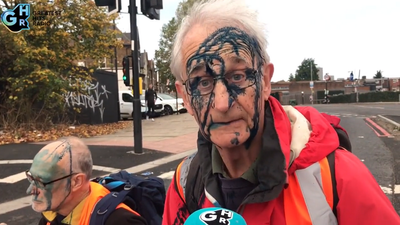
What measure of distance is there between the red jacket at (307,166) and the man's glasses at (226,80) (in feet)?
0.54

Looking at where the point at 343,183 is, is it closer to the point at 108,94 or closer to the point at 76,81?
the point at 76,81

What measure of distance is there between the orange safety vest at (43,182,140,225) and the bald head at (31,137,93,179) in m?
0.13

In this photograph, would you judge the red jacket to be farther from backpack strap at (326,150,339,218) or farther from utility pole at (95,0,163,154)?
utility pole at (95,0,163,154)

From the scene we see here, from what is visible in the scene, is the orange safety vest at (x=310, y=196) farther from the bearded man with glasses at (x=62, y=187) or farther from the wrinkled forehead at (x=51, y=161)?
the wrinkled forehead at (x=51, y=161)

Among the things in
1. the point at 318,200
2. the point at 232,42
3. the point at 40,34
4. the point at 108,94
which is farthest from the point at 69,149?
the point at 108,94

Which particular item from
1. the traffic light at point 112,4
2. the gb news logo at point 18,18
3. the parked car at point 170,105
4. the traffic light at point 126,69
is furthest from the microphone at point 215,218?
the parked car at point 170,105

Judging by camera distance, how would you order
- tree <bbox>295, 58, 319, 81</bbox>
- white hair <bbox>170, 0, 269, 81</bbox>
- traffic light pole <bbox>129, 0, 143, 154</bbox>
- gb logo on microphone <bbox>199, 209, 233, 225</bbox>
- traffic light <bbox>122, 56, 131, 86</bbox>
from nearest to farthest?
gb logo on microphone <bbox>199, 209, 233, 225</bbox>, white hair <bbox>170, 0, 269, 81</bbox>, traffic light pole <bbox>129, 0, 143, 154</bbox>, traffic light <bbox>122, 56, 131, 86</bbox>, tree <bbox>295, 58, 319, 81</bbox>

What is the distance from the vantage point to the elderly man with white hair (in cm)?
114

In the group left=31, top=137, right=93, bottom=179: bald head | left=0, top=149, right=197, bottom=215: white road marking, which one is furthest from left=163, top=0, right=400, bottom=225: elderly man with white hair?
left=0, top=149, right=197, bottom=215: white road marking

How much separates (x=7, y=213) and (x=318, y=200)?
16.2ft

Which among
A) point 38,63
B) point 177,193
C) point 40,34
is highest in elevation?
point 40,34

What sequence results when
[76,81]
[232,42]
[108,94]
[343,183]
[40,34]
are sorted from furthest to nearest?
[108,94]
[76,81]
[40,34]
[232,42]
[343,183]

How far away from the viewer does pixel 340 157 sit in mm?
1207

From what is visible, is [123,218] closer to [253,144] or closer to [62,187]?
[62,187]
